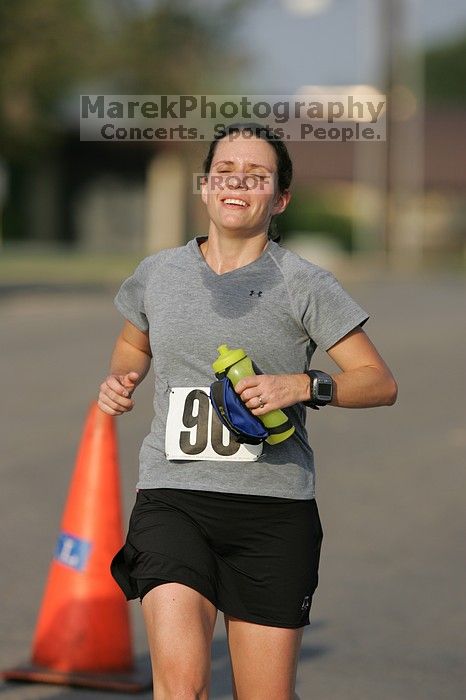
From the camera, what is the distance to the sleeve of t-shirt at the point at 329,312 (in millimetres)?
3947

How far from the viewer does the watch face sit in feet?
12.6

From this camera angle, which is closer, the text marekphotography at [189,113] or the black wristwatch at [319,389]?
the black wristwatch at [319,389]

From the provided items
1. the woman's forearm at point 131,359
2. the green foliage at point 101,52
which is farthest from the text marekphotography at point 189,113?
the woman's forearm at point 131,359

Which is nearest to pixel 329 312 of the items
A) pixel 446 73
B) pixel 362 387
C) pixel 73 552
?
pixel 362 387

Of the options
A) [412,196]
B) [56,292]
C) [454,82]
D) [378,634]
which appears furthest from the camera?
[454,82]

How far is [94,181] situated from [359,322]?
178ft

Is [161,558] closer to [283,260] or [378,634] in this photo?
[283,260]

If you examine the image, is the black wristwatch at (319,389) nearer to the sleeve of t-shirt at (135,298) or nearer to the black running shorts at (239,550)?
the black running shorts at (239,550)

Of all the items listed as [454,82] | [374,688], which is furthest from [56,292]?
[454,82]

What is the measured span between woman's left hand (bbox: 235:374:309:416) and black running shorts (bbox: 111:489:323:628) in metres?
0.32

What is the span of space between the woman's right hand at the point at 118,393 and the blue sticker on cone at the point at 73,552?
5.40 ft

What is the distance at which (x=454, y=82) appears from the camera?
123375 millimetres

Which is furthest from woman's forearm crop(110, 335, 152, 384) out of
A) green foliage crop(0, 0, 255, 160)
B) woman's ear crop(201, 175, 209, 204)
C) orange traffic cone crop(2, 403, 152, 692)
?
green foliage crop(0, 0, 255, 160)

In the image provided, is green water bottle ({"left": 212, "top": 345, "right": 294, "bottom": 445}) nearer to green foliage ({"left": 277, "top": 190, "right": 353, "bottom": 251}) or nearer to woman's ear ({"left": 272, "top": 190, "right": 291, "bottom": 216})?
woman's ear ({"left": 272, "top": 190, "right": 291, "bottom": 216})
